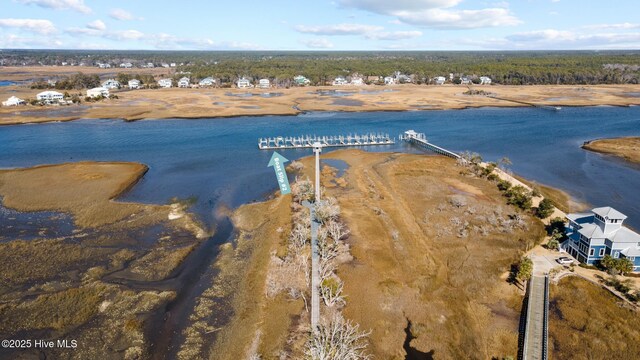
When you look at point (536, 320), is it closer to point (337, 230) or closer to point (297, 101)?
point (337, 230)

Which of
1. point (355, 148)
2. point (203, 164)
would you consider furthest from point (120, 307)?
point (355, 148)

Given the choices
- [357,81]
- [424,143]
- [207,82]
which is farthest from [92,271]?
[357,81]

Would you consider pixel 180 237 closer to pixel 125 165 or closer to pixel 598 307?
pixel 125 165

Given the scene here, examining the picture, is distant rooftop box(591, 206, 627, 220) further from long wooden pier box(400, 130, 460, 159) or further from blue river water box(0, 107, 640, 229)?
long wooden pier box(400, 130, 460, 159)

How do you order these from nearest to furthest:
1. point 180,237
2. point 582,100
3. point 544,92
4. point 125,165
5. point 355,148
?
point 180,237, point 125,165, point 355,148, point 582,100, point 544,92

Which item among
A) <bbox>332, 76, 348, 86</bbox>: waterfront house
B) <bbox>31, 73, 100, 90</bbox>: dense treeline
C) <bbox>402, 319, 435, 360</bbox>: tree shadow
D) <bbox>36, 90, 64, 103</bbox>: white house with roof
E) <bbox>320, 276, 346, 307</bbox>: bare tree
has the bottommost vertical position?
<bbox>402, 319, 435, 360</bbox>: tree shadow

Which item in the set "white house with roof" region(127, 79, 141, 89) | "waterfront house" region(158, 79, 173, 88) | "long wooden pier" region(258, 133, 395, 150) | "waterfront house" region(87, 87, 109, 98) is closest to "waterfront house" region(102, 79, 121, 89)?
"white house with roof" region(127, 79, 141, 89)

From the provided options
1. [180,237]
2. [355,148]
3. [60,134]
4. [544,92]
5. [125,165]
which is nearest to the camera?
[180,237]
